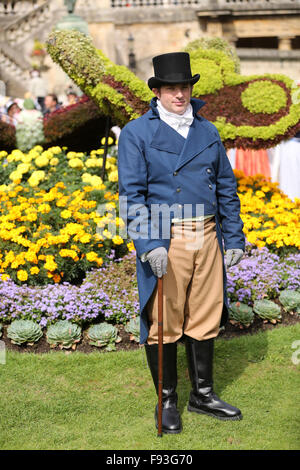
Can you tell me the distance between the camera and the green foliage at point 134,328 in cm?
470

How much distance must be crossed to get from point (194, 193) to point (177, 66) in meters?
0.72

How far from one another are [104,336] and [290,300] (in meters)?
1.62

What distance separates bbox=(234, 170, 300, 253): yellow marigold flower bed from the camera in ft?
19.0

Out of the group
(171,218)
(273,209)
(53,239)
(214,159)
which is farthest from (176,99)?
(273,209)

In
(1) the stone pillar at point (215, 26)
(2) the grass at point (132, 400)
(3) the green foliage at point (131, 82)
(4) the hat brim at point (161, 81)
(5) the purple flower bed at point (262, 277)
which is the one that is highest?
(1) the stone pillar at point (215, 26)

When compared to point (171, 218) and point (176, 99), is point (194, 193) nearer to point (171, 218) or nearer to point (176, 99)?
point (171, 218)

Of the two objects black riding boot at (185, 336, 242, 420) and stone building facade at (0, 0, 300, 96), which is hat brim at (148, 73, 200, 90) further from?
stone building facade at (0, 0, 300, 96)

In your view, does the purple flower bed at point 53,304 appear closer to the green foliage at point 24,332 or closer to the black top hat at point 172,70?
the green foliage at point 24,332

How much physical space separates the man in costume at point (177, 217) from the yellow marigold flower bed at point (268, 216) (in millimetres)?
2147

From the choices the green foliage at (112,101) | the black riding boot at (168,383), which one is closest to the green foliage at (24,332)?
the black riding boot at (168,383)

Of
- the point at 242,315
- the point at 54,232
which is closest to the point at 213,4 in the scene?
the point at 54,232

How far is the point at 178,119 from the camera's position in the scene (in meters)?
3.53

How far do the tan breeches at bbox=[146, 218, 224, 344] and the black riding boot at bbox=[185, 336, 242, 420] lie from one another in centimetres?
9

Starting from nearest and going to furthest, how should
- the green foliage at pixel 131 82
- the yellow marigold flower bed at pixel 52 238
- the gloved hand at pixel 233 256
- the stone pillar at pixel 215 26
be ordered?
the gloved hand at pixel 233 256 → the yellow marigold flower bed at pixel 52 238 → the green foliage at pixel 131 82 → the stone pillar at pixel 215 26
